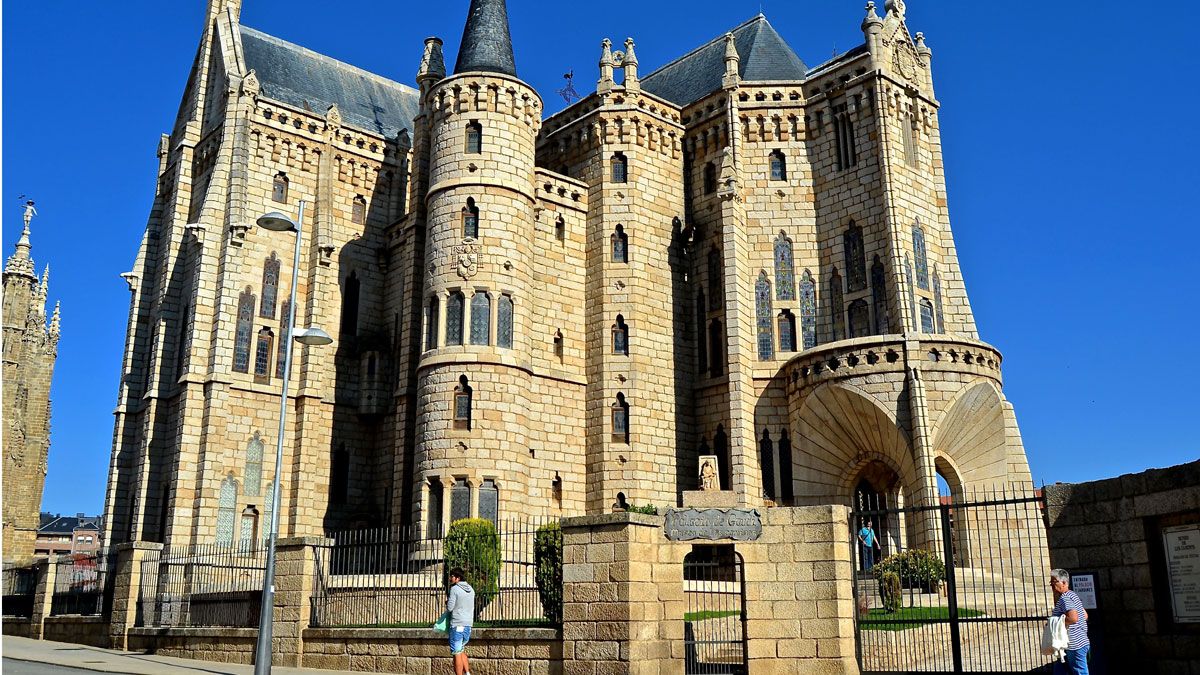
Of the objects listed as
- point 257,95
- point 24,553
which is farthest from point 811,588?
point 24,553

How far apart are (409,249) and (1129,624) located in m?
26.0

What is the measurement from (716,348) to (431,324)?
30.3 feet

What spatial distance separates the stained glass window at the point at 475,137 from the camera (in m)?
31.4

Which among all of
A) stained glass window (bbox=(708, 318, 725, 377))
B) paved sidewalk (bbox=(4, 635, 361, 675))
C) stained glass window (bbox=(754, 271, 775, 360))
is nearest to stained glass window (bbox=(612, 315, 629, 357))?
stained glass window (bbox=(708, 318, 725, 377))

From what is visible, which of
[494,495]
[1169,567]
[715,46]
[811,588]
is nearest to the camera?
[1169,567]

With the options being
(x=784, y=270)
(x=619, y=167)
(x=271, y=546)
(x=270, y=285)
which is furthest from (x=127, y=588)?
(x=784, y=270)

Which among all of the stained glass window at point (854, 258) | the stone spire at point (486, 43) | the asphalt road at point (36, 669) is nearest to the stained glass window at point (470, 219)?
the stone spire at point (486, 43)

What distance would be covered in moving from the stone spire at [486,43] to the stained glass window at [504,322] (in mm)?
7772

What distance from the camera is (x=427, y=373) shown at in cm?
2952

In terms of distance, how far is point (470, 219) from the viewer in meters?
30.8

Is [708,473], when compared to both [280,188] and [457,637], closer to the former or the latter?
[457,637]

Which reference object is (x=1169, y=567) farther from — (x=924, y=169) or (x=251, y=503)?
(x=251, y=503)

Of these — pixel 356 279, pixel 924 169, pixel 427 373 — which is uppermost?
pixel 924 169

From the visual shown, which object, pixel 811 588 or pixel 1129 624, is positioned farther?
pixel 811 588
